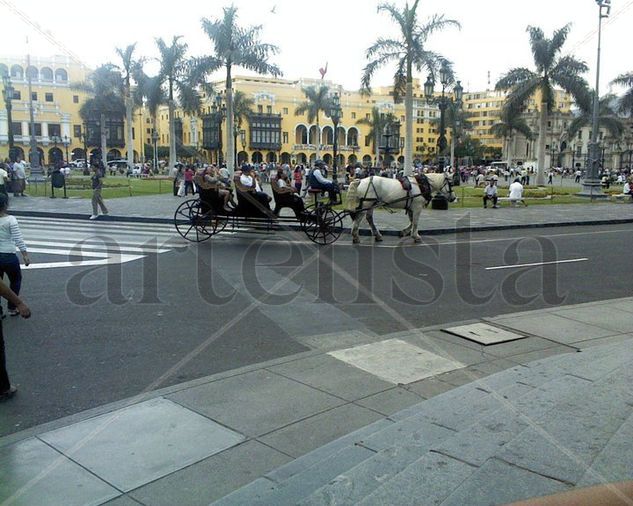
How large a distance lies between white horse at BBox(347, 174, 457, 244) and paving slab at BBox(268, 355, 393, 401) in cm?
953

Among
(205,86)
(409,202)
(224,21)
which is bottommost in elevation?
(409,202)

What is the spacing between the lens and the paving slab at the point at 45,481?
365 cm

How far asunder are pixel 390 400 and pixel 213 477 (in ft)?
6.08

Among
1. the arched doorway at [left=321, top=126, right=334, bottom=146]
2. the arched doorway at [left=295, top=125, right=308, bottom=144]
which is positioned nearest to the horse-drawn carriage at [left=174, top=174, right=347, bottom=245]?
the arched doorway at [left=295, top=125, right=308, bottom=144]

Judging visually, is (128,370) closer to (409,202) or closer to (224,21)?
(409,202)

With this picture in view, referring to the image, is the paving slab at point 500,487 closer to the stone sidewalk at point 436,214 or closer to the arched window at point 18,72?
the stone sidewalk at point 436,214

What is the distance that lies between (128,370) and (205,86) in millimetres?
39599

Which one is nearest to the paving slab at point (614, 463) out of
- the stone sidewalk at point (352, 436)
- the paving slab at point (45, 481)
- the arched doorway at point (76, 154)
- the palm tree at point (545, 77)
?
the stone sidewalk at point (352, 436)

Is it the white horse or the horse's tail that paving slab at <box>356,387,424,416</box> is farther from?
the horse's tail

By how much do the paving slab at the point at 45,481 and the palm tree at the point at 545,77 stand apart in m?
44.1

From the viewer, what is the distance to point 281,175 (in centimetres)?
1530

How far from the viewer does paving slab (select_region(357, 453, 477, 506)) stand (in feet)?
10.9

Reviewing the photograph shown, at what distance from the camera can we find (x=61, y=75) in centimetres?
10131

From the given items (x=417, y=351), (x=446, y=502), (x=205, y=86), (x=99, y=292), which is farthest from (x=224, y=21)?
(x=446, y=502)
